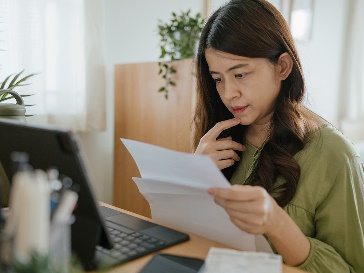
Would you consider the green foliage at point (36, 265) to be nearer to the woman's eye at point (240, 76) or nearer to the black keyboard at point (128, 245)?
the black keyboard at point (128, 245)

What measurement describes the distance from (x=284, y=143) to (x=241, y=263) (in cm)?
58

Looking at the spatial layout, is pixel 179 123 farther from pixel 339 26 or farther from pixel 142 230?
pixel 339 26

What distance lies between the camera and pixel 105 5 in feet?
8.44

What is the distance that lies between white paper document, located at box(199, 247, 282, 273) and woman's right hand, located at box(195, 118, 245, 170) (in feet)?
1.76

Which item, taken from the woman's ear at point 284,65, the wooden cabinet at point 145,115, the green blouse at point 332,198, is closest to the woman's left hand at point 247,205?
the green blouse at point 332,198

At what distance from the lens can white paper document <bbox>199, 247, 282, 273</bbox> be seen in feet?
1.96

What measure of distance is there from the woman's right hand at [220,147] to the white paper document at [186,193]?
11.9 inches

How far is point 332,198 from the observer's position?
1007 millimetres

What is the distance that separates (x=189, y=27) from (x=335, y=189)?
4.75ft

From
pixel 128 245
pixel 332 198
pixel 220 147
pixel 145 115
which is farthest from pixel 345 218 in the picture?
pixel 145 115

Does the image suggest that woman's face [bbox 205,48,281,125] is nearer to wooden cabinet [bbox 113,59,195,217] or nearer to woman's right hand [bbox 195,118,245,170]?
woman's right hand [bbox 195,118,245,170]

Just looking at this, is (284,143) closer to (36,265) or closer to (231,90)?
(231,90)

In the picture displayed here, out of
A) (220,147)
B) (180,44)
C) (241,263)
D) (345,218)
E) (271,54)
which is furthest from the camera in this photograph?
(180,44)

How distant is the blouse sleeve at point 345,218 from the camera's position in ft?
3.18
